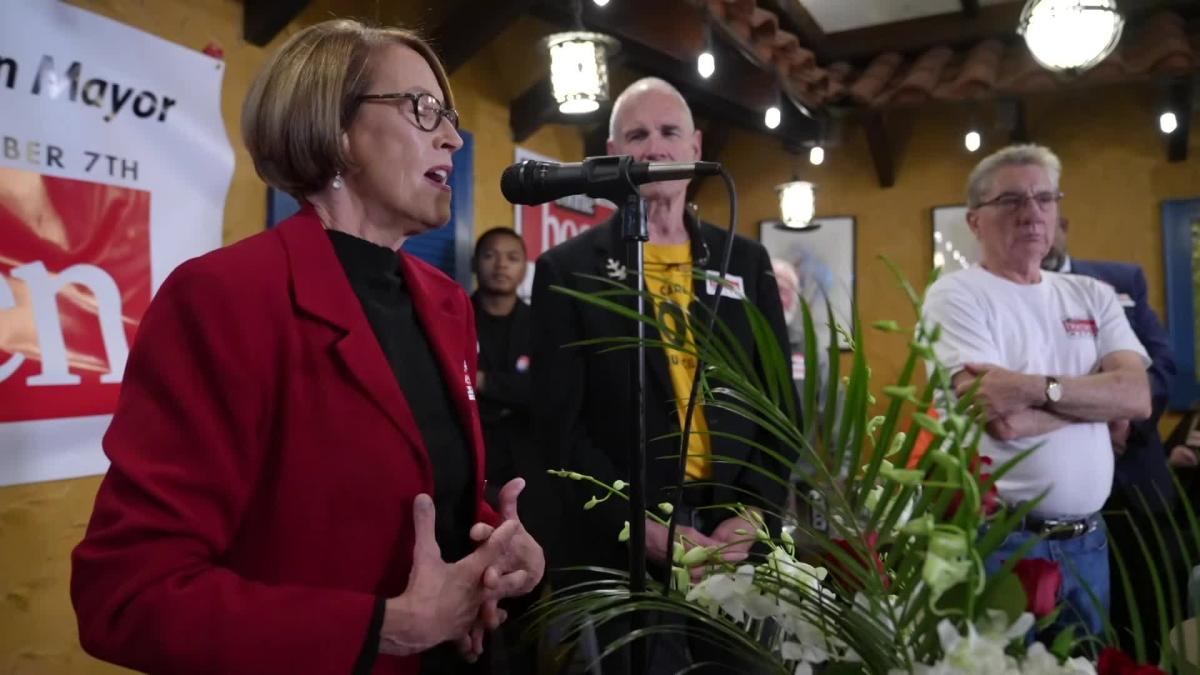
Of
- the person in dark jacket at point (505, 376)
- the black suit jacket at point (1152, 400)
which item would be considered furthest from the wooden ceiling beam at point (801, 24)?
the black suit jacket at point (1152, 400)

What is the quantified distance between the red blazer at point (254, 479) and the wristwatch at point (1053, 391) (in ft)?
4.67

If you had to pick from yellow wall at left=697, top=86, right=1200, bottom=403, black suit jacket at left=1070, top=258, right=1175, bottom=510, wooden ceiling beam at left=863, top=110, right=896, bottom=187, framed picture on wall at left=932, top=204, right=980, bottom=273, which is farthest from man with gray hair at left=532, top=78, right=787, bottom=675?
framed picture on wall at left=932, top=204, right=980, bottom=273

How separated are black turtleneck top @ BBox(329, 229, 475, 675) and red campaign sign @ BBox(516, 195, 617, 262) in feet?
9.97

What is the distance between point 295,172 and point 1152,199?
5.61 metres

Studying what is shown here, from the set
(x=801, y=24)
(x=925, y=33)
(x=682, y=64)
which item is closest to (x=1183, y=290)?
(x=925, y=33)

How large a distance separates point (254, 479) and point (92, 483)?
70.8 inches

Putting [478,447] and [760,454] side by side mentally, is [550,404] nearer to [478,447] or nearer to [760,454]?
[760,454]

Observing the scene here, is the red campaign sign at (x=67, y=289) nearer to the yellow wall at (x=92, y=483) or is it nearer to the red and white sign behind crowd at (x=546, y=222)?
the yellow wall at (x=92, y=483)

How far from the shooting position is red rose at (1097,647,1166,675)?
0.48 metres

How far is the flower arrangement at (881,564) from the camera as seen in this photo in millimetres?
478

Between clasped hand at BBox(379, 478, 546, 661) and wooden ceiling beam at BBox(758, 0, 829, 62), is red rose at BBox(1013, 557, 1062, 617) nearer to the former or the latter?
clasped hand at BBox(379, 478, 546, 661)

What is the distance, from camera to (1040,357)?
6.44ft

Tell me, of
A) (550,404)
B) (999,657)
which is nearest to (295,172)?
(550,404)

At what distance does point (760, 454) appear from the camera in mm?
1733
